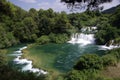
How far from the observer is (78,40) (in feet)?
177

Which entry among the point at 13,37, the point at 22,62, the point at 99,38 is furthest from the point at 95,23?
the point at 22,62

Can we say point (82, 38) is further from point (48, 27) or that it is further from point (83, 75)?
point (83, 75)

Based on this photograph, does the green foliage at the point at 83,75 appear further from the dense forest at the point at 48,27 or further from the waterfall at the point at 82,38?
the waterfall at the point at 82,38

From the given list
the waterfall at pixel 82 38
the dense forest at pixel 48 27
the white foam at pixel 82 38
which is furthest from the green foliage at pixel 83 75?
the white foam at pixel 82 38

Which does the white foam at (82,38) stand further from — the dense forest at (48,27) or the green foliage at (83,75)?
the green foliage at (83,75)

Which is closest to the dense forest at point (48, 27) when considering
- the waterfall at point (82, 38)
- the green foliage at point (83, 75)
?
the waterfall at point (82, 38)

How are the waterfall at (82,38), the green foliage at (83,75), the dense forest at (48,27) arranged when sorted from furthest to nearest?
the waterfall at (82,38) → the dense forest at (48,27) → the green foliage at (83,75)

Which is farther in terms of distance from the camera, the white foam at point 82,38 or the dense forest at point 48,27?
the white foam at point 82,38

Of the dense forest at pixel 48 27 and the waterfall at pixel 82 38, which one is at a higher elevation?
the dense forest at pixel 48 27

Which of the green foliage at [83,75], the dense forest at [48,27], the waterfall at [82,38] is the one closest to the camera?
the green foliage at [83,75]

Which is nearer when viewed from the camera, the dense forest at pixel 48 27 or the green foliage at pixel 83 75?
the green foliage at pixel 83 75

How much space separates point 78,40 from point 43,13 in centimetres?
1273

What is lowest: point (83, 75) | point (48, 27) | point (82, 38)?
point (82, 38)

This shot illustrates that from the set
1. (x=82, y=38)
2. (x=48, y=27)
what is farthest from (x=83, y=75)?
(x=48, y=27)
